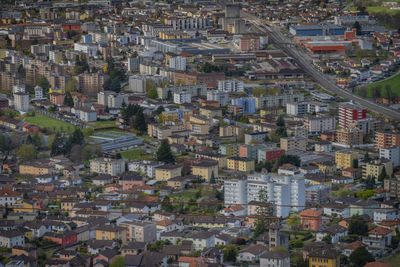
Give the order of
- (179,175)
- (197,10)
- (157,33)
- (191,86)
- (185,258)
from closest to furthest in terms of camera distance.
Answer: (185,258) → (179,175) → (191,86) → (157,33) → (197,10)

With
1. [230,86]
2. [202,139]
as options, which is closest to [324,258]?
[202,139]

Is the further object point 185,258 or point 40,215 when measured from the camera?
point 40,215

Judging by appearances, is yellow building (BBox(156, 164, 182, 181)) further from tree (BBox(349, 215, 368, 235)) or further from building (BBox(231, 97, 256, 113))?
building (BBox(231, 97, 256, 113))

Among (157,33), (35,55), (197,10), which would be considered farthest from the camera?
(197,10)

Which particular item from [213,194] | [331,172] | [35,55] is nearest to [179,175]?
[213,194]

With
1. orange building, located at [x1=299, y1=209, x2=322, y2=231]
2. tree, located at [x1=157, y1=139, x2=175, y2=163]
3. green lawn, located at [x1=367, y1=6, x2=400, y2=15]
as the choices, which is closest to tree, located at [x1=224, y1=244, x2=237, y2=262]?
orange building, located at [x1=299, y1=209, x2=322, y2=231]

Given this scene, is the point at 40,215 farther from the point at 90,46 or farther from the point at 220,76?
the point at 90,46

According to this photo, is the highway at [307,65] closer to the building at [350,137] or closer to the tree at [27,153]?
the building at [350,137]

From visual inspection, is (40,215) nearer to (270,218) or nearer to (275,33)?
(270,218)
